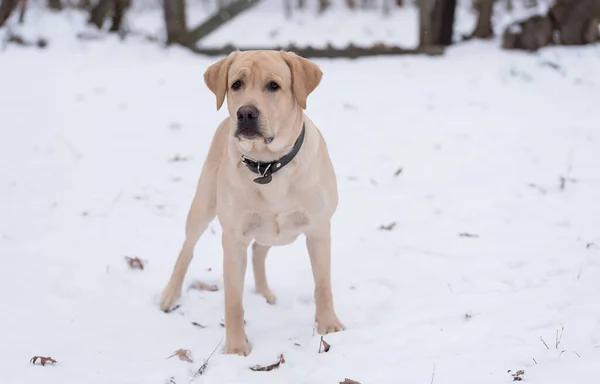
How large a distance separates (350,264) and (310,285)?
368 mm

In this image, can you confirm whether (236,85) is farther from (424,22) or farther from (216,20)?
(216,20)

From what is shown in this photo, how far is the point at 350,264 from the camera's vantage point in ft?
14.3

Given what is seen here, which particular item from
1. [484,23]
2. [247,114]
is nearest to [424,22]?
[484,23]

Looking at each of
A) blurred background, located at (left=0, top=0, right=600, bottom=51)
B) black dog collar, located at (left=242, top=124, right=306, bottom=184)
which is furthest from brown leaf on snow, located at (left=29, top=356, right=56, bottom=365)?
blurred background, located at (left=0, top=0, right=600, bottom=51)

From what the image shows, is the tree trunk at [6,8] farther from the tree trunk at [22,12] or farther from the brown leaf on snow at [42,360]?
the brown leaf on snow at [42,360]

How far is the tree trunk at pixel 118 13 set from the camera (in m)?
10.6

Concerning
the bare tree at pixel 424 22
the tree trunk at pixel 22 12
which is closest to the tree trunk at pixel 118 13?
the tree trunk at pixel 22 12

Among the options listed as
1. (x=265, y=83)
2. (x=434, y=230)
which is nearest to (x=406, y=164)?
(x=434, y=230)

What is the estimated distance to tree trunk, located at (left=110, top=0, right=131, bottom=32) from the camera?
10.6 m

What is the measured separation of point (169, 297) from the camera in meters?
3.83

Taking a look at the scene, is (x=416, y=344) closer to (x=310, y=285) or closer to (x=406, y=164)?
(x=310, y=285)

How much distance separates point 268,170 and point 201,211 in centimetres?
78

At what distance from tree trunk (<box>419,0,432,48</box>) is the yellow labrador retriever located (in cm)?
705

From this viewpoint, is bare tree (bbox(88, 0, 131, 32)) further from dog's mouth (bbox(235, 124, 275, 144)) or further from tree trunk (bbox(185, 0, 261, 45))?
dog's mouth (bbox(235, 124, 275, 144))
